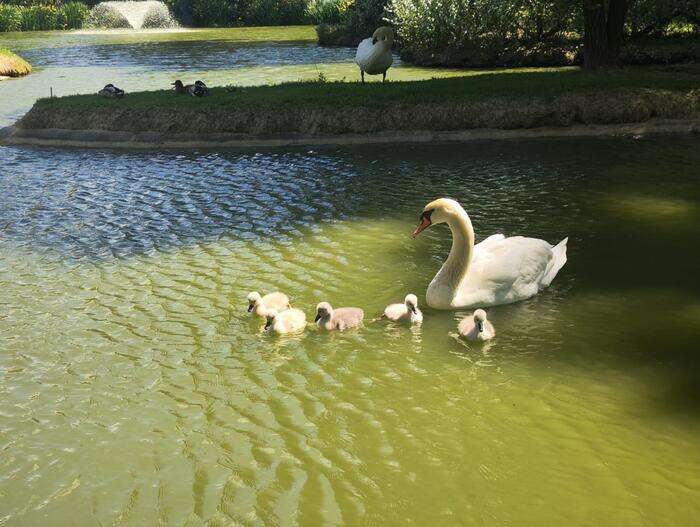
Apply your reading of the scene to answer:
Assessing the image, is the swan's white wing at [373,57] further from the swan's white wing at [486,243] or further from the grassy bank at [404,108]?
the swan's white wing at [486,243]

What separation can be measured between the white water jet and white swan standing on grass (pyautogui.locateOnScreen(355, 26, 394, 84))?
44985mm

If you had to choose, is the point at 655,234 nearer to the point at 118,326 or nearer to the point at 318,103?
the point at 118,326

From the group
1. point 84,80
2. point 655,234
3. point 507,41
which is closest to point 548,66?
point 507,41

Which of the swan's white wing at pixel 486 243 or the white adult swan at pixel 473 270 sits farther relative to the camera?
the swan's white wing at pixel 486 243

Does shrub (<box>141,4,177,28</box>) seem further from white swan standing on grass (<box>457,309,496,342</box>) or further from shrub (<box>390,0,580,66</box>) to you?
white swan standing on grass (<box>457,309,496,342</box>)

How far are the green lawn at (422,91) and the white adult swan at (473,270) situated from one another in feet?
30.2

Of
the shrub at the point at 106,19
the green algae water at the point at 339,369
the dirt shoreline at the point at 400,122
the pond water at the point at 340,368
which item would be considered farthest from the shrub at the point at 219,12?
the green algae water at the point at 339,369

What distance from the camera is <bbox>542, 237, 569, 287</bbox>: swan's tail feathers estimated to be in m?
8.76

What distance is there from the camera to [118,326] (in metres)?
8.18

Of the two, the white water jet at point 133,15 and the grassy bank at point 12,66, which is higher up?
the white water jet at point 133,15

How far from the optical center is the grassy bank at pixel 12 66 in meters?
29.5

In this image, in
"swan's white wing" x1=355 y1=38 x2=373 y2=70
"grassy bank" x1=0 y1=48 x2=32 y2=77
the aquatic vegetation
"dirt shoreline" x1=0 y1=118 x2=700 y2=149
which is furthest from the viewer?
the aquatic vegetation

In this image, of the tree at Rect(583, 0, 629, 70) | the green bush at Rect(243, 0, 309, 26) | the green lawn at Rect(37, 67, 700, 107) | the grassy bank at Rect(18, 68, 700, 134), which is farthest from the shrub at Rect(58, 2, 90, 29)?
the tree at Rect(583, 0, 629, 70)

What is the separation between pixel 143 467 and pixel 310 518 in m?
1.36
